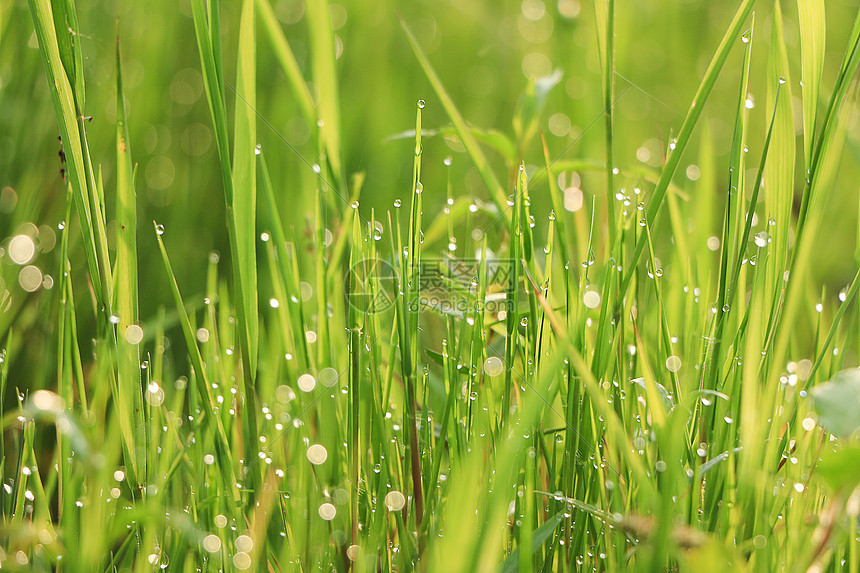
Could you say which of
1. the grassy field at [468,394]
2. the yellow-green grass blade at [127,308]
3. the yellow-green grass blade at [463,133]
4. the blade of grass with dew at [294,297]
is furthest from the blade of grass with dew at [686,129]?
the yellow-green grass blade at [127,308]

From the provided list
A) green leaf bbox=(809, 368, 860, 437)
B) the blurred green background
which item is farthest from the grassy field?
the blurred green background

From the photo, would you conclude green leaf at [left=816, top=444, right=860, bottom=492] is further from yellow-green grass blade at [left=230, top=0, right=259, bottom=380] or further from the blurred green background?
the blurred green background

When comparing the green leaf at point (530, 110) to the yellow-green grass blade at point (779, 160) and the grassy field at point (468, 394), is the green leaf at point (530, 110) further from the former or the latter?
the yellow-green grass blade at point (779, 160)

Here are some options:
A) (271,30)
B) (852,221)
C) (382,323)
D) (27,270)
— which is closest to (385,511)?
(382,323)

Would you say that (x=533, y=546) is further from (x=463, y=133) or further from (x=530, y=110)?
(x=530, y=110)

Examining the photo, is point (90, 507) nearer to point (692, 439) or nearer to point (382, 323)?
point (382, 323)
